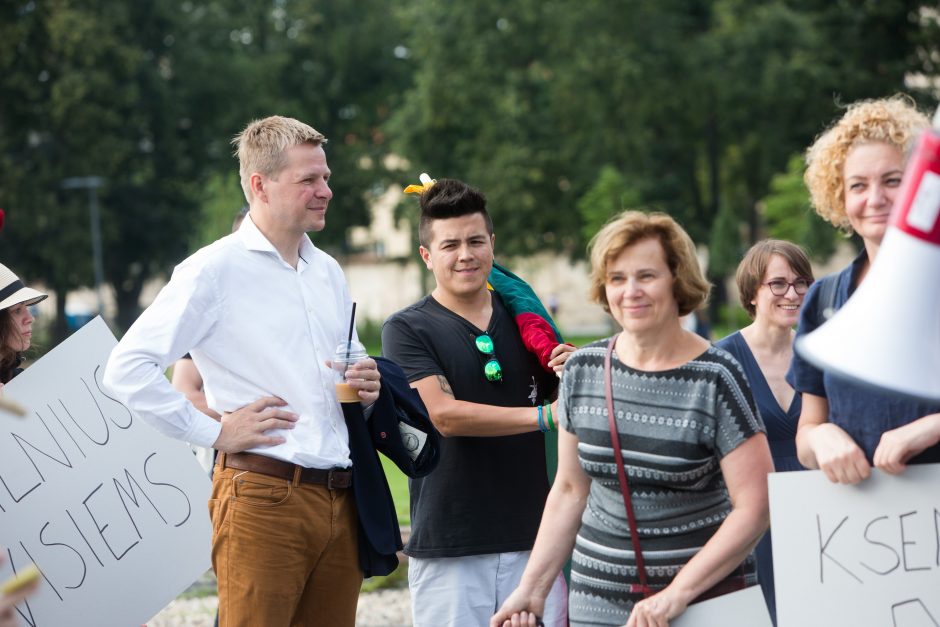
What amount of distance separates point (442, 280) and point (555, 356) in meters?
0.53

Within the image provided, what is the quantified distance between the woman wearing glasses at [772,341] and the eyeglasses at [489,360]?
2.96 feet

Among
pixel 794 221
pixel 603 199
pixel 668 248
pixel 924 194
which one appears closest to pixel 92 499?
pixel 668 248

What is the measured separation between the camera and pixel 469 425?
4.38 meters

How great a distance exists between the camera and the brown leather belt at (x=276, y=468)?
3.95 meters

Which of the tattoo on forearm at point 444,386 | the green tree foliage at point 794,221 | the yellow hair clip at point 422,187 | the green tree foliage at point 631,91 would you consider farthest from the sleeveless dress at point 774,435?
the green tree foliage at point 631,91

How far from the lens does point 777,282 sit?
494cm

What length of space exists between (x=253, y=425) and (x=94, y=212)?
4025cm

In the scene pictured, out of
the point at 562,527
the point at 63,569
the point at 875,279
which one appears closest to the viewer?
the point at 875,279

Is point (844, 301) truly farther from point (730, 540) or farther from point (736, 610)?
point (736, 610)

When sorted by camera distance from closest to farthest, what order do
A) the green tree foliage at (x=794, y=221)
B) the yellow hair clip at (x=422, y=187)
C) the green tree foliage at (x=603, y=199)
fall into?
1. the yellow hair clip at (x=422, y=187)
2. the green tree foliage at (x=603, y=199)
3. the green tree foliage at (x=794, y=221)

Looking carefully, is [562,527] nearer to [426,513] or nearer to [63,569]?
[426,513]

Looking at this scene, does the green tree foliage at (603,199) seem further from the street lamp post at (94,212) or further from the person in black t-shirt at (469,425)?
the person in black t-shirt at (469,425)

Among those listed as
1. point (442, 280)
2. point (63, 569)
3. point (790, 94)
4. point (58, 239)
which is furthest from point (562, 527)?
point (58, 239)

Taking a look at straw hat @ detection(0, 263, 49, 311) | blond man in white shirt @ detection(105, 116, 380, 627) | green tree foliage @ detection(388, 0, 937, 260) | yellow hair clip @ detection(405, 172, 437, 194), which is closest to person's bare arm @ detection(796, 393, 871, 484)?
blond man in white shirt @ detection(105, 116, 380, 627)
